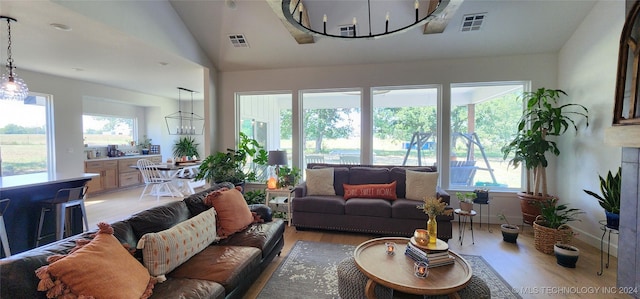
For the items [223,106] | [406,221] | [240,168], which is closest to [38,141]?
[223,106]

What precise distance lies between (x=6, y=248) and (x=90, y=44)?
8.71 feet

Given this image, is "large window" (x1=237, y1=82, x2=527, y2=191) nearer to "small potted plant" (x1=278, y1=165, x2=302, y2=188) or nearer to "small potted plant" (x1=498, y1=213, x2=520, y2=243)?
"small potted plant" (x1=278, y1=165, x2=302, y2=188)

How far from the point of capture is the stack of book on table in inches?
74.7

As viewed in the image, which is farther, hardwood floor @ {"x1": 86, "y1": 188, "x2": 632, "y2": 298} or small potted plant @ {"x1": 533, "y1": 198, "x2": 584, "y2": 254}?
small potted plant @ {"x1": 533, "y1": 198, "x2": 584, "y2": 254}

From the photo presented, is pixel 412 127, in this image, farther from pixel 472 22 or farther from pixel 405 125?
pixel 472 22

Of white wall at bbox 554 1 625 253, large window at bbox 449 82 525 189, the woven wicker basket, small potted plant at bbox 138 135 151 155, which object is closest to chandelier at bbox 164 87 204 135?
small potted plant at bbox 138 135 151 155

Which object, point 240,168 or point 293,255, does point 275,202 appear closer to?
point 240,168

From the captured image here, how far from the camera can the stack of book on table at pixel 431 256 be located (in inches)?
74.7

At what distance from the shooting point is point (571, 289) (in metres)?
2.29

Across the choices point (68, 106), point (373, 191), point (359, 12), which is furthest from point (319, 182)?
point (68, 106)

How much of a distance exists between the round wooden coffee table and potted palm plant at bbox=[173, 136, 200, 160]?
7567 millimetres

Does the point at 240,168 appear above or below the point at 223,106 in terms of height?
below

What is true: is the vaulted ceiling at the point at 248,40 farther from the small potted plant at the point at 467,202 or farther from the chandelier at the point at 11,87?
the small potted plant at the point at 467,202

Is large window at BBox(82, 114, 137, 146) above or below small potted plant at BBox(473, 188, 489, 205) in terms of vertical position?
above
